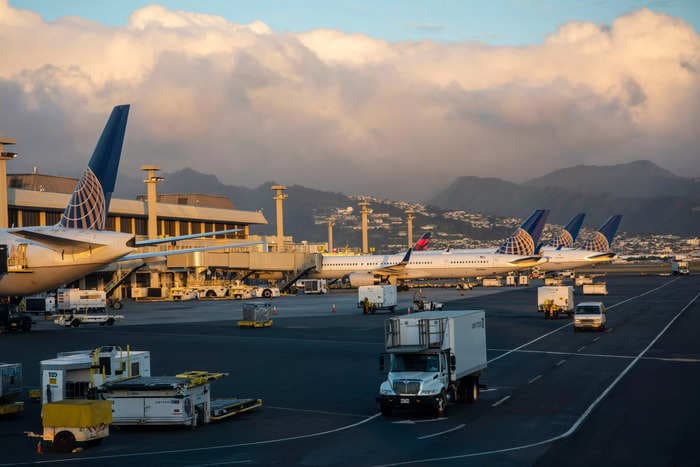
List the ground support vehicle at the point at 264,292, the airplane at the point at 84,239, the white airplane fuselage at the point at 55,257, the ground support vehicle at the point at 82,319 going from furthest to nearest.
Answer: the ground support vehicle at the point at 264,292, the ground support vehicle at the point at 82,319, the airplane at the point at 84,239, the white airplane fuselage at the point at 55,257

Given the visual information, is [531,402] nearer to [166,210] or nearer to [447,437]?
[447,437]

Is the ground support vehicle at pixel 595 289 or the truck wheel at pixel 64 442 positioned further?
the ground support vehicle at pixel 595 289

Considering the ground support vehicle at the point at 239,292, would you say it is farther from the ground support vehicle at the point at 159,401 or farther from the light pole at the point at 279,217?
the ground support vehicle at the point at 159,401

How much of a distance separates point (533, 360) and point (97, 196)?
Answer: 95.0 feet

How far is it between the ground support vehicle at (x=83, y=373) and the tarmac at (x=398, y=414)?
1348 mm

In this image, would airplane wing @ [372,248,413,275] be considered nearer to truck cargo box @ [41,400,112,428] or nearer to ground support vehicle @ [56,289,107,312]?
ground support vehicle @ [56,289,107,312]

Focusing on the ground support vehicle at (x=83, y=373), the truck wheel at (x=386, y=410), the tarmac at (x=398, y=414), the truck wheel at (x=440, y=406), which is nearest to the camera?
the tarmac at (x=398, y=414)

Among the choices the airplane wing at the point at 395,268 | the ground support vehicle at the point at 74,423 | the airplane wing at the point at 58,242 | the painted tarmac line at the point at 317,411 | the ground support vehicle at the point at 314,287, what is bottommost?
the painted tarmac line at the point at 317,411

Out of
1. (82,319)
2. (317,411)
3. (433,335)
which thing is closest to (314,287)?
(82,319)

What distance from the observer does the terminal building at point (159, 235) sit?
9744 cm

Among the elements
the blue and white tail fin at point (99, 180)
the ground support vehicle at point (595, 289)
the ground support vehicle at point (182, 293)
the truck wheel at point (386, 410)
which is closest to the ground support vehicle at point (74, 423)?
the truck wheel at point (386, 410)

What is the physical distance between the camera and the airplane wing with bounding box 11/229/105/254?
4506cm

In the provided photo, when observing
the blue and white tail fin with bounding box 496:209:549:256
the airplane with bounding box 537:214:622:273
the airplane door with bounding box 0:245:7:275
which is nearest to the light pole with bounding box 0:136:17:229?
the airplane door with bounding box 0:245:7:275

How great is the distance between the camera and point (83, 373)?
91.0 feet
